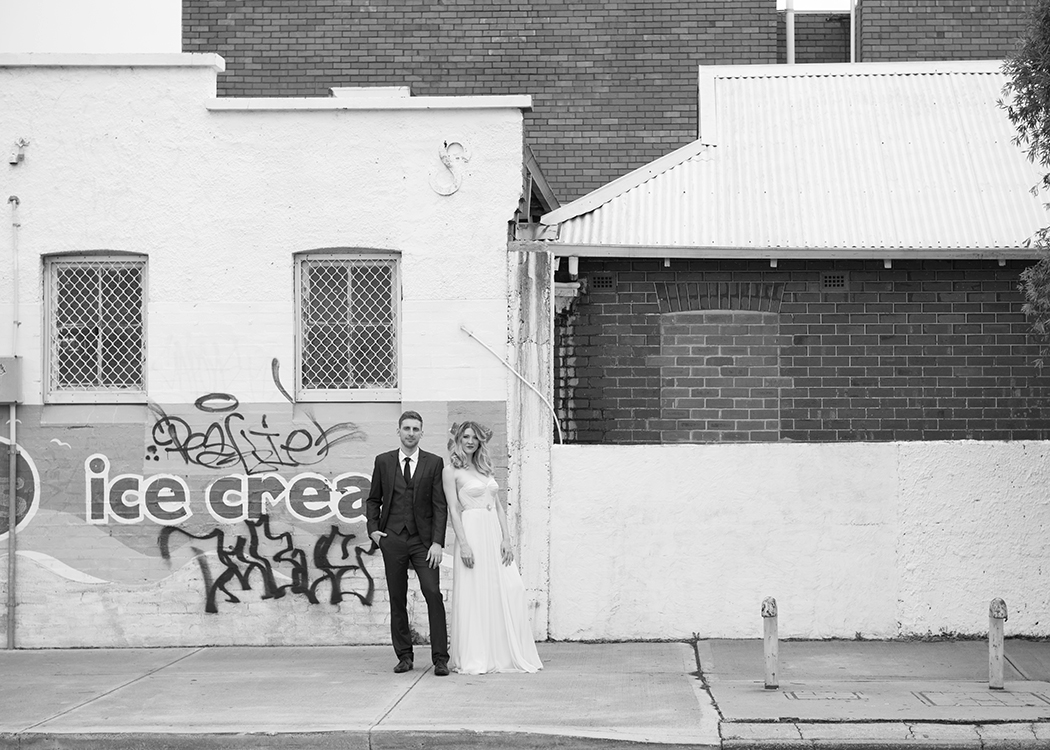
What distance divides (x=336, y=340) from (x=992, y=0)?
32.0 ft

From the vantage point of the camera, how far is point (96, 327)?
11.1 metres

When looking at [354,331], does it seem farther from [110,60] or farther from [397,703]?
[397,703]

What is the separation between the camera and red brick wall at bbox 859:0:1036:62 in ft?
52.7

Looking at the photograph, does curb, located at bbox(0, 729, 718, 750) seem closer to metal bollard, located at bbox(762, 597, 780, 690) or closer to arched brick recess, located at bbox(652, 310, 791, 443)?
metal bollard, located at bbox(762, 597, 780, 690)

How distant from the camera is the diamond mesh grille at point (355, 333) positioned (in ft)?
36.0

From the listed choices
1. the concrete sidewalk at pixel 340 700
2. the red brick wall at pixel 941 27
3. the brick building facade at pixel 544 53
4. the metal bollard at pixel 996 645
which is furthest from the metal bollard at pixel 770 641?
the red brick wall at pixel 941 27

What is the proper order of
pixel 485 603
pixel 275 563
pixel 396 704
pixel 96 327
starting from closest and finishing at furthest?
1. pixel 396 704
2. pixel 485 603
3. pixel 275 563
4. pixel 96 327

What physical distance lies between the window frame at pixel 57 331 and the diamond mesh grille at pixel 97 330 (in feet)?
0.04

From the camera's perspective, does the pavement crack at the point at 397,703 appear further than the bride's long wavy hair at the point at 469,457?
No

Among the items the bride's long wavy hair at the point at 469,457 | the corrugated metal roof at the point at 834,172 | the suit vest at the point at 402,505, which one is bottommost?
the suit vest at the point at 402,505

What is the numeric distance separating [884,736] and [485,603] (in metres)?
3.00

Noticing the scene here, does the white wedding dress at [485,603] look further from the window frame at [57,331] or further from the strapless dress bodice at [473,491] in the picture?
the window frame at [57,331]

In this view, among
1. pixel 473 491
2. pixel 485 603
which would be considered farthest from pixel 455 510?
pixel 485 603

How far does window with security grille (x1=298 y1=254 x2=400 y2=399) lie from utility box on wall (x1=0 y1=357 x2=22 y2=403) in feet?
7.42
